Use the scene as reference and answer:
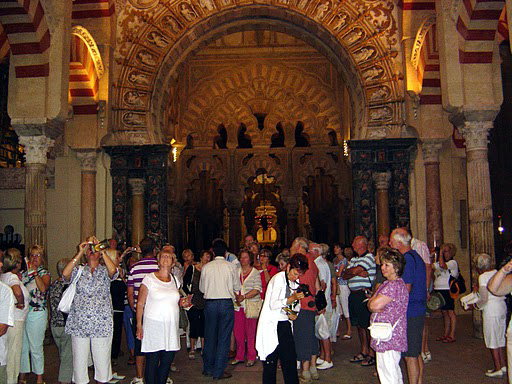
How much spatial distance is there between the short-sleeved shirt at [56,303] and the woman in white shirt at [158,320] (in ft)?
3.85

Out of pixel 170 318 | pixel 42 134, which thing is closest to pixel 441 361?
pixel 170 318

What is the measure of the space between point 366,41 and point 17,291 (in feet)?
29.7

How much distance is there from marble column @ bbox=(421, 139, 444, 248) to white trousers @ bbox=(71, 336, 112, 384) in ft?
25.4

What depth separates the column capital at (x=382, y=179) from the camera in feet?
38.8

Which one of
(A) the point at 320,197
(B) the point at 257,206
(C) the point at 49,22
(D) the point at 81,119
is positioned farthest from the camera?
(B) the point at 257,206

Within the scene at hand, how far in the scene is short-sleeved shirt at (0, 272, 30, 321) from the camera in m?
5.13

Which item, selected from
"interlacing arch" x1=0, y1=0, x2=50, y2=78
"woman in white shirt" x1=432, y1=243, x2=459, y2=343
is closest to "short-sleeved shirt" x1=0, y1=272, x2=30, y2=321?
"interlacing arch" x1=0, y1=0, x2=50, y2=78

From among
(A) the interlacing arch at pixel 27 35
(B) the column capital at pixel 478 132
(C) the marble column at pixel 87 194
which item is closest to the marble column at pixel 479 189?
(B) the column capital at pixel 478 132

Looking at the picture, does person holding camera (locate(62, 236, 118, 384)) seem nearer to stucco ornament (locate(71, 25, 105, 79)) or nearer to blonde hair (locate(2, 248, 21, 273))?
blonde hair (locate(2, 248, 21, 273))

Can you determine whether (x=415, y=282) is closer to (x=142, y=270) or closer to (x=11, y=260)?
(x=142, y=270)

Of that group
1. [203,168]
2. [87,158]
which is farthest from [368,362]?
[203,168]

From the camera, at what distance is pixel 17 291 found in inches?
202

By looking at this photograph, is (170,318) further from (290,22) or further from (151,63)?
(290,22)

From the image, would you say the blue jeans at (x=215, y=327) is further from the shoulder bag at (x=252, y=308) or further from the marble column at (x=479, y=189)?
the marble column at (x=479, y=189)
